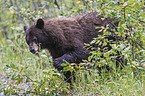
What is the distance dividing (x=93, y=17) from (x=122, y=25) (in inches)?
53.3

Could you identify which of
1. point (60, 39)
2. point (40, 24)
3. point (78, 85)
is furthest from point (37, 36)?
point (78, 85)

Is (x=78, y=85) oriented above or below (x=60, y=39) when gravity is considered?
below

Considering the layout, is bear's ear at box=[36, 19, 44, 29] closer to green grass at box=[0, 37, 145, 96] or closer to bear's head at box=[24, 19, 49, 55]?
bear's head at box=[24, 19, 49, 55]

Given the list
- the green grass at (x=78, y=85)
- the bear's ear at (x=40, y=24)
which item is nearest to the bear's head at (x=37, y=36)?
the bear's ear at (x=40, y=24)

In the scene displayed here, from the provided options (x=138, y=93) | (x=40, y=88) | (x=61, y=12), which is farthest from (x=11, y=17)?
(x=138, y=93)

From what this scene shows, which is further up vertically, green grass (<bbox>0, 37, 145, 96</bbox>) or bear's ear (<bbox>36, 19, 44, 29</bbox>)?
bear's ear (<bbox>36, 19, 44, 29</bbox>)

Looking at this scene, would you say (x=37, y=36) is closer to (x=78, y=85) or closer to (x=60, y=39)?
(x=60, y=39)

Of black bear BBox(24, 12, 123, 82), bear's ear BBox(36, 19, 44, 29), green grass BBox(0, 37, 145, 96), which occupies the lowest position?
green grass BBox(0, 37, 145, 96)

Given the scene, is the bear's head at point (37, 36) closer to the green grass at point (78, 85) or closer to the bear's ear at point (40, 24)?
the bear's ear at point (40, 24)

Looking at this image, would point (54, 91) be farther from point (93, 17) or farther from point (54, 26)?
point (93, 17)

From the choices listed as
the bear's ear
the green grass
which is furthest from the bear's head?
the green grass

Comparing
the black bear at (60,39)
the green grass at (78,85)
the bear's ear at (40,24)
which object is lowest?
the green grass at (78,85)

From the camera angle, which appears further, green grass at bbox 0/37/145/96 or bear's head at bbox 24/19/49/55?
bear's head at bbox 24/19/49/55

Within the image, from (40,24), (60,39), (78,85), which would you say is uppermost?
(40,24)
